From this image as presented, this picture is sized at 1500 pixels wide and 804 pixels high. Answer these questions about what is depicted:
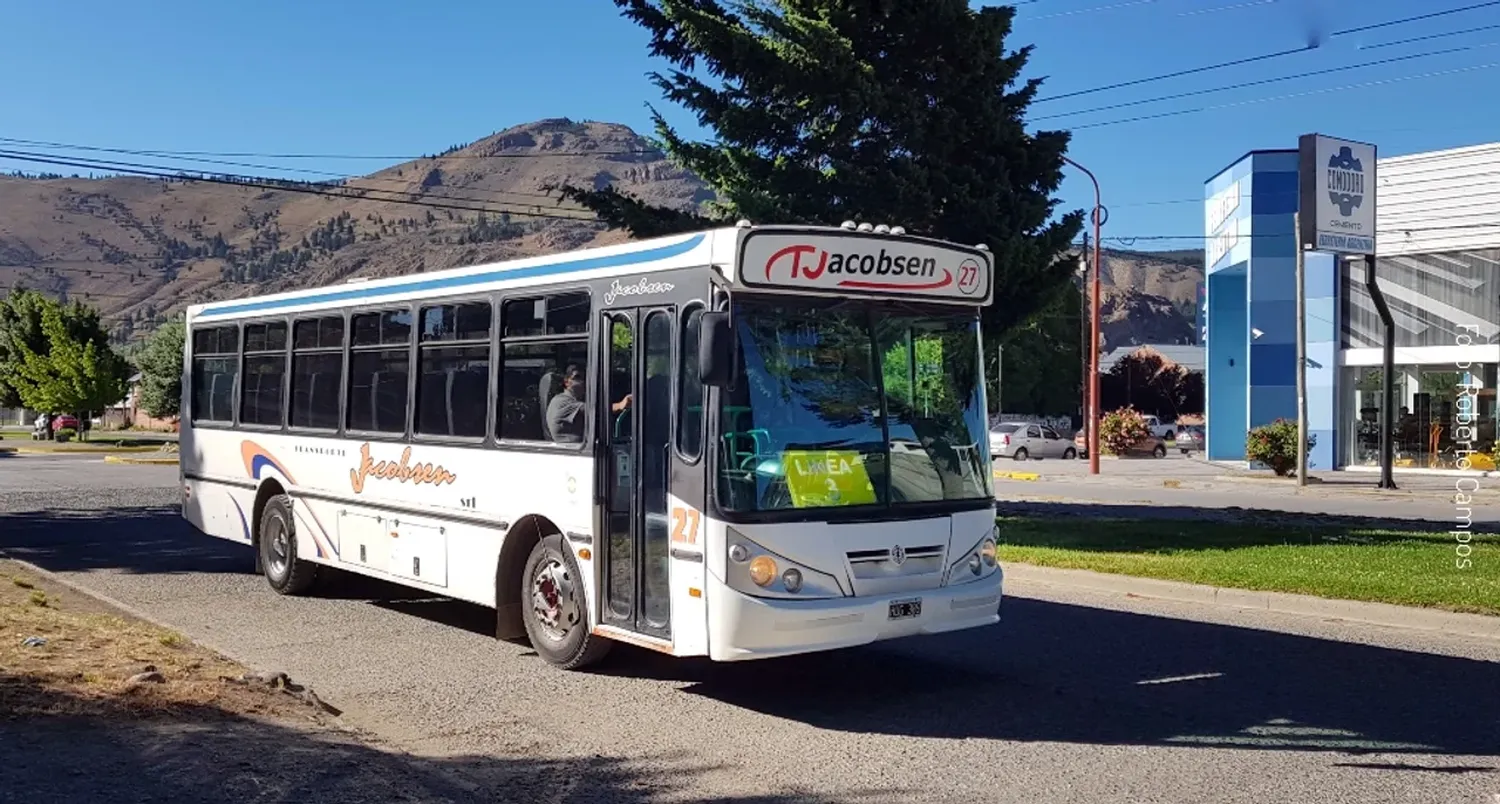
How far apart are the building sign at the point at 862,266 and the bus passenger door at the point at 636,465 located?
2.63ft

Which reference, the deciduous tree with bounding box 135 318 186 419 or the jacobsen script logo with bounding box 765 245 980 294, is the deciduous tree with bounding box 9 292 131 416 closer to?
the deciduous tree with bounding box 135 318 186 419

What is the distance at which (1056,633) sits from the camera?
10758 millimetres

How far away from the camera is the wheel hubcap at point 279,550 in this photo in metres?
12.8

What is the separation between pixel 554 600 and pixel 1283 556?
885cm

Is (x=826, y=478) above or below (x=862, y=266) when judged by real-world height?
below

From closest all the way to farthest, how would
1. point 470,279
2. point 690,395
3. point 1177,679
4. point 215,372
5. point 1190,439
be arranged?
point 690,395
point 1177,679
point 470,279
point 215,372
point 1190,439

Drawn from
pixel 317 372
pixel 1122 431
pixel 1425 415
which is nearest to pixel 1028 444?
pixel 1122 431

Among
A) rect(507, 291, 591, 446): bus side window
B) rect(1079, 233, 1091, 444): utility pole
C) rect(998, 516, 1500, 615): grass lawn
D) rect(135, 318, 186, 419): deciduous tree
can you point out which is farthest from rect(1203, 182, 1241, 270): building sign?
rect(135, 318, 186, 419): deciduous tree

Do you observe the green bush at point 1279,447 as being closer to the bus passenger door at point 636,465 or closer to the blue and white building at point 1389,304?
the blue and white building at point 1389,304

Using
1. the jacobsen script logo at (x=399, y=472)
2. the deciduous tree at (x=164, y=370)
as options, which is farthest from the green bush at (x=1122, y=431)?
the jacobsen script logo at (x=399, y=472)

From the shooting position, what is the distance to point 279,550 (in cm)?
1298

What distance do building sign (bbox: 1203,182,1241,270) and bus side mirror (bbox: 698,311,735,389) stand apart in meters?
38.7

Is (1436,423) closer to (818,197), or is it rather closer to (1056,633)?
(818,197)

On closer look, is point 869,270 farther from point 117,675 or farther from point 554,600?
point 117,675
